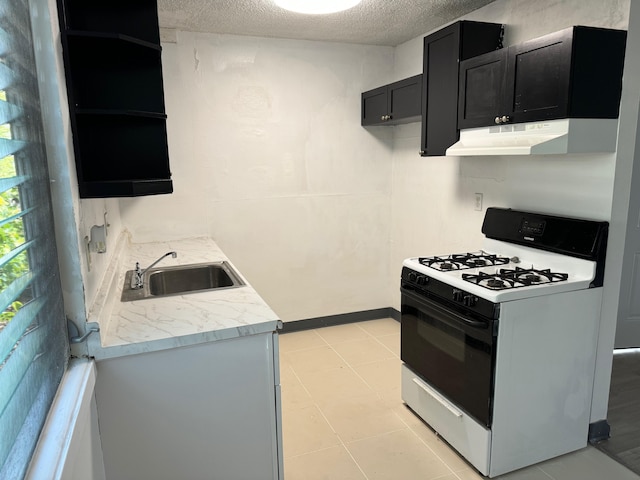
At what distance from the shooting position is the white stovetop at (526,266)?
80.0 inches

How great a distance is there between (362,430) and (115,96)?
6.93 ft

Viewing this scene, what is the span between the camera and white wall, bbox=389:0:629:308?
220 centimetres

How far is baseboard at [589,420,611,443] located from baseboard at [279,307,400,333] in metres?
1.96

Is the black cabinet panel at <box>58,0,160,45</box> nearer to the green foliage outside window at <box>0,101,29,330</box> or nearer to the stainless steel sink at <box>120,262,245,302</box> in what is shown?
the green foliage outside window at <box>0,101,29,330</box>

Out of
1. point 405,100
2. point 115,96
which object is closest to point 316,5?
point 405,100

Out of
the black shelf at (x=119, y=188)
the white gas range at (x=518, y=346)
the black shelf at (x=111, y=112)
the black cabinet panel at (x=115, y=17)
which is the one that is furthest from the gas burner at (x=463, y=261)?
the black cabinet panel at (x=115, y=17)

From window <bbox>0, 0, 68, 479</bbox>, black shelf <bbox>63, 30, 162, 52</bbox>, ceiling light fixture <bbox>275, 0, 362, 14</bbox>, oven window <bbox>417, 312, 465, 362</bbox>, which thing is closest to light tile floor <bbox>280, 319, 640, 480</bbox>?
oven window <bbox>417, 312, 465, 362</bbox>

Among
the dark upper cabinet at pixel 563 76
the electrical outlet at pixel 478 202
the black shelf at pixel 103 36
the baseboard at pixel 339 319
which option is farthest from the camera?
the baseboard at pixel 339 319

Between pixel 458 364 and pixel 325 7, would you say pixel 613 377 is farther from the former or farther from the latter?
pixel 325 7

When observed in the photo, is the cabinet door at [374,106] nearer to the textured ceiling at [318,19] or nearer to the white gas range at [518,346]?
the textured ceiling at [318,19]

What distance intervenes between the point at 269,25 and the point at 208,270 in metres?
1.82

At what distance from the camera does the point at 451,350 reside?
89.5 inches

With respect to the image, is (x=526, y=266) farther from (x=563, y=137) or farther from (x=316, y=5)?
(x=316, y=5)

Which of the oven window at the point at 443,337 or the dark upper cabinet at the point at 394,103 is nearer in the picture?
the oven window at the point at 443,337
